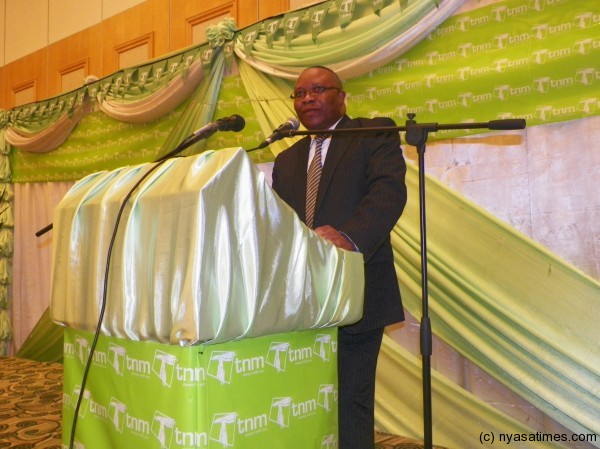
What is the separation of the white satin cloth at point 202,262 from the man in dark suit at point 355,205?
7.9 inches

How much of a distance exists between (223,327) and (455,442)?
1923mm

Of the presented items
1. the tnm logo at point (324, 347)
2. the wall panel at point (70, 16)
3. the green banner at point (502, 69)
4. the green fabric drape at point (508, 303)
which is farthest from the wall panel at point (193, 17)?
the tnm logo at point (324, 347)

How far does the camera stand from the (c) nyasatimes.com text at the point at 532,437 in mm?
2170

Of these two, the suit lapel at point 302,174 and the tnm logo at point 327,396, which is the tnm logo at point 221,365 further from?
the suit lapel at point 302,174

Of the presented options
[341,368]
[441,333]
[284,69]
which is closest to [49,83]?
[284,69]

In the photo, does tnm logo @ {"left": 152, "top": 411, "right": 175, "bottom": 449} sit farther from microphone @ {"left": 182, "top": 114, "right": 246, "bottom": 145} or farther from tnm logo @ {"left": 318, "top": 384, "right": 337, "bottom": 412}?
microphone @ {"left": 182, "top": 114, "right": 246, "bottom": 145}

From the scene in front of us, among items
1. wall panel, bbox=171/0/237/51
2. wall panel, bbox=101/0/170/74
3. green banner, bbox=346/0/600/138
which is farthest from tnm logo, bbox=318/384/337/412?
wall panel, bbox=101/0/170/74

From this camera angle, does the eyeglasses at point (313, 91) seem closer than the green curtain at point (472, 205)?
Yes

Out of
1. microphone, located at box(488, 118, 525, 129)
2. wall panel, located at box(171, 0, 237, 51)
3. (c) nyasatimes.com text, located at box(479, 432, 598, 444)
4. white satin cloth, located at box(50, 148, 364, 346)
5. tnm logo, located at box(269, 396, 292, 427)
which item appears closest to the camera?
white satin cloth, located at box(50, 148, 364, 346)

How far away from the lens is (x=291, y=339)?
1192 mm

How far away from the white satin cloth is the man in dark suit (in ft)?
0.66

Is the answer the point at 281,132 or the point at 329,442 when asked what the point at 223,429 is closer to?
the point at 329,442

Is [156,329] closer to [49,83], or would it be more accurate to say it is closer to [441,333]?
[441,333]

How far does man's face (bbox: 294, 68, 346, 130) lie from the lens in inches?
76.5
